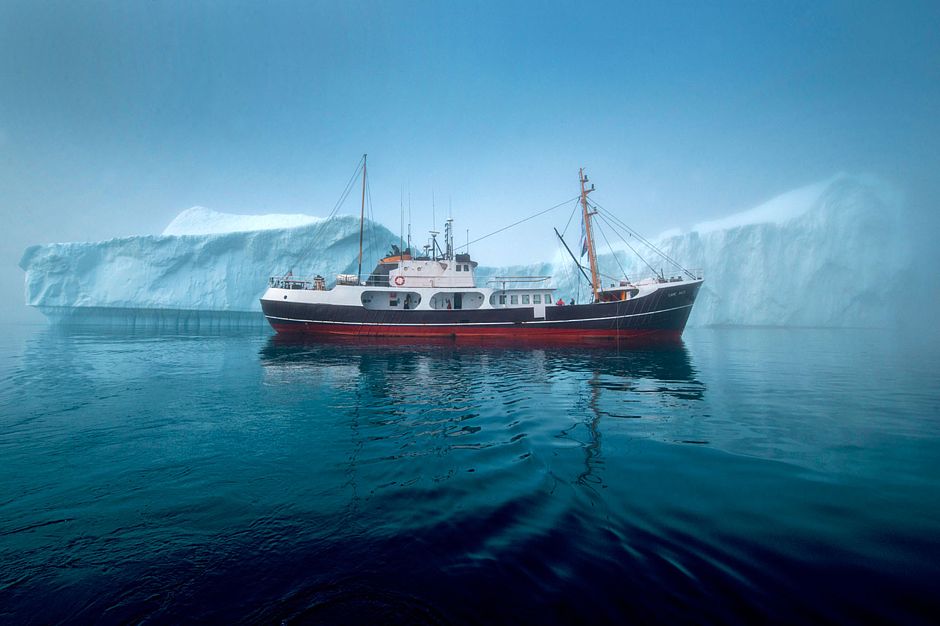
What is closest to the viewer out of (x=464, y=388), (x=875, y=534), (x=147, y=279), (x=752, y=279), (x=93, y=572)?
(x=93, y=572)

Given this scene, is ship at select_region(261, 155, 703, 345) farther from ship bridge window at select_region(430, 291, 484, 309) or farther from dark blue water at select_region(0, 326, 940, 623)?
dark blue water at select_region(0, 326, 940, 623)

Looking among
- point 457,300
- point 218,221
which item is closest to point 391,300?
point 457,300

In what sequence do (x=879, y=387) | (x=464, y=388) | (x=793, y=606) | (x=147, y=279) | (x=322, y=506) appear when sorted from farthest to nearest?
(x=147, y=279), (x=879, y=387), (x=464, y=388), (x=322, y=506), (x=793, y=606)

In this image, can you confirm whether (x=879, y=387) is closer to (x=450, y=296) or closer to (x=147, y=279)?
(x=450, y=296)

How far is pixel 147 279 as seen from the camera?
52562 millimetres

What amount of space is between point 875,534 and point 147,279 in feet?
229

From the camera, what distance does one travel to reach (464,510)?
358 cm

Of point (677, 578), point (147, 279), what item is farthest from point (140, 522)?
point (147, 279)

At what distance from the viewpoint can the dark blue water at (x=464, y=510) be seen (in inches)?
93.6

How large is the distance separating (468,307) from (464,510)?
24.8 m

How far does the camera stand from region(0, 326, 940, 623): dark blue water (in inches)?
93.6

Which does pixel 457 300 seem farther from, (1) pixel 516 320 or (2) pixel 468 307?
(1) pixel 516 320

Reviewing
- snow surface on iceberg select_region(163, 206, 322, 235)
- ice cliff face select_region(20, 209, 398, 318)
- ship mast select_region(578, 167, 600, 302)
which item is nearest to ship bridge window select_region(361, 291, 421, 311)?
ship mast select_region(578, 167, 600, 302)

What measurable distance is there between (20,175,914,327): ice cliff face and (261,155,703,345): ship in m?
28.8
